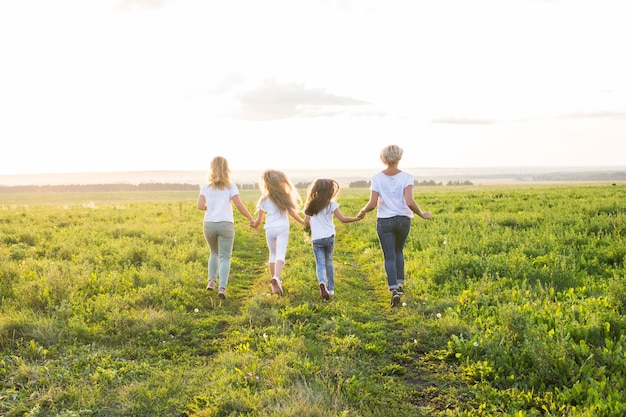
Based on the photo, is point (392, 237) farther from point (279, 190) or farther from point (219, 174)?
point (219, 174)

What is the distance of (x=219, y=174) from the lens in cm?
944

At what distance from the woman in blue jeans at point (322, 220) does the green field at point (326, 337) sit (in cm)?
51

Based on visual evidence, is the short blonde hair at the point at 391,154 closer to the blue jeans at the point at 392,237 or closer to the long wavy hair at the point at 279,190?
the blue jeans at the point at 392,237

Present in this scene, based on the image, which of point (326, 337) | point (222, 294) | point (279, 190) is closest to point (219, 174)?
point (279, 190)

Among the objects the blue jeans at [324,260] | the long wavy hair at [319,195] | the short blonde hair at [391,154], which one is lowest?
the blue jeans at [324,260]

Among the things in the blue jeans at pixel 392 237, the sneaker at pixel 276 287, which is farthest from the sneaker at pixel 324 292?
the blue jeans at pixel 392 237

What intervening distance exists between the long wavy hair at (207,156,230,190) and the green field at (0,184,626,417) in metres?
2.29

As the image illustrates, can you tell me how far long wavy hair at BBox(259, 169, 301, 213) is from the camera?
9.42 metres

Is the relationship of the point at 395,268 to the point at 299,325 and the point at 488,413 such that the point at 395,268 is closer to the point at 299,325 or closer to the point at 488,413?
the point at 299,325

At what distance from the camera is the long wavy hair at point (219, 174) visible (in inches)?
373

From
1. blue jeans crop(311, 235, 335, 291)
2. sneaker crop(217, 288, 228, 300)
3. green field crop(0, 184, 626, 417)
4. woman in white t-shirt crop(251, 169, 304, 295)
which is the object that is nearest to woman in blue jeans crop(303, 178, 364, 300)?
blue jeans crop(311, 235, 335, 291)

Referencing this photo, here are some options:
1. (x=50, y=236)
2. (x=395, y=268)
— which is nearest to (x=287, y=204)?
(x=395, y=268)

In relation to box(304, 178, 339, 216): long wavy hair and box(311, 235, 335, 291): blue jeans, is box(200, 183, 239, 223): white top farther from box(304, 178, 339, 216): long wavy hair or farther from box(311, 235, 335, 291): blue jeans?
box(311, 235, 335, 291): blue jeans

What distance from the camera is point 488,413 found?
4.77m
